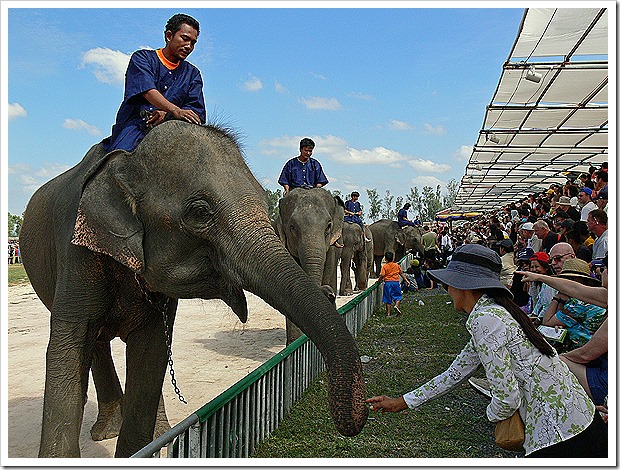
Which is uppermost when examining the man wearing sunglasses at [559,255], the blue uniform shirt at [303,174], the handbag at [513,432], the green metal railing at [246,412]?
the blue uniform shirt at [303,174]

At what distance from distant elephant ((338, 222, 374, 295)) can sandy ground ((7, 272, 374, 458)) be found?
2.93m

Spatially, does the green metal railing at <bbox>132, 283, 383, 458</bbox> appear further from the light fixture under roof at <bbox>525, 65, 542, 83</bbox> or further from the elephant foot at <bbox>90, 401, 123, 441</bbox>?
the light fixture under roof at <bbox>525, 65, 542, 83</bbox>

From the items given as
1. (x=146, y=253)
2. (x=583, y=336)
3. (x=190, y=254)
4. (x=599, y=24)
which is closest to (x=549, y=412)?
(x=190, y=254)

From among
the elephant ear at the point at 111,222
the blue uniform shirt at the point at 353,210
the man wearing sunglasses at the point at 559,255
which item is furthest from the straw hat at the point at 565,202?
the elephant ear at the point at 111,222

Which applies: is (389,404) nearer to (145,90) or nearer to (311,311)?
(311,311)

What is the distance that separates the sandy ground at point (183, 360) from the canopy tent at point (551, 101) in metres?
6.45

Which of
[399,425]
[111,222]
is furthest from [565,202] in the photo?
[111,222]

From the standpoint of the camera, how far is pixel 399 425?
5.48 m

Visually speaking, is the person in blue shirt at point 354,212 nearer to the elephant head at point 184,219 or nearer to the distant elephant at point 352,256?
the distant elephant at point 352,256

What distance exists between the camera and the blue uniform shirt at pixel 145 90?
149 inches

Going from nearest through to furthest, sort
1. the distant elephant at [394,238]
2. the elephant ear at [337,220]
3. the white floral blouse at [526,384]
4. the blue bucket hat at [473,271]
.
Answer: the white floral blouse at [526,384] → the blue bucket hat at [473,271] → the elephant ear at [337,220] → the distant elephant at [394,238]

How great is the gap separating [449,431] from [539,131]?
11.5 meters

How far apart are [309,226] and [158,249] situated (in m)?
4.28

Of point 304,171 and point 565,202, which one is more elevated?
point 304,171
